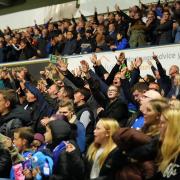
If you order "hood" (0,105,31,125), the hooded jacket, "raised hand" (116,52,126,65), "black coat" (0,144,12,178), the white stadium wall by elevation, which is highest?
the white stadium wall

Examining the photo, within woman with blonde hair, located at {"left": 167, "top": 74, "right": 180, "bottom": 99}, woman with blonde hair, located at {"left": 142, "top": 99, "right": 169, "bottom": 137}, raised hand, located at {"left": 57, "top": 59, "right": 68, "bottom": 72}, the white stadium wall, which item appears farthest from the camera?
the white stadium wall

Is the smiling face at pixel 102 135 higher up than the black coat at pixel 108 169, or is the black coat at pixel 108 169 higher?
the smiling face at pixel 102 135

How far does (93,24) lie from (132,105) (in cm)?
576

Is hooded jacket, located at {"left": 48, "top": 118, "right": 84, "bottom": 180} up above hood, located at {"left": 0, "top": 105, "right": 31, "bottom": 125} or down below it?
below

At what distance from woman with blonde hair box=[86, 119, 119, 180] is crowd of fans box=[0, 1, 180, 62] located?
5.31m

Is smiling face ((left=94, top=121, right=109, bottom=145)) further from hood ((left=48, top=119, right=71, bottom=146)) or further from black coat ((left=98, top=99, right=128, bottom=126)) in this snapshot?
black coat ((left=98, top=99, right=128, bottom=126))

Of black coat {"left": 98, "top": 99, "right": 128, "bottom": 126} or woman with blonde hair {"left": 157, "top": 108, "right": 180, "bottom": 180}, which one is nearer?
woman with blonde hair {"left": 157, "top": 108, "right": 180, "bottom": 180}

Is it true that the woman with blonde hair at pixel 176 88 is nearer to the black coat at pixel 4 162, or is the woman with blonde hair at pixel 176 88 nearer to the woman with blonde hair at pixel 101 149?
the woman with blonde hair at pixel 101 149

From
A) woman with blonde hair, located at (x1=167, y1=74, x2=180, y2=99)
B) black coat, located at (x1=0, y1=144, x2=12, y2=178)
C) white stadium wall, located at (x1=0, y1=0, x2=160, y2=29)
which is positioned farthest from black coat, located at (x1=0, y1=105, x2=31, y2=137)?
white stadium wall, located at (x1=0, y1=0, x2=160, y2=29)

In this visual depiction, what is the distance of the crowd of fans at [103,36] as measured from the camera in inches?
332

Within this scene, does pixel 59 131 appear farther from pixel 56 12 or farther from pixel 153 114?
pixel 56 12

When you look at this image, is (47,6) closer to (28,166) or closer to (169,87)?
(169,87)

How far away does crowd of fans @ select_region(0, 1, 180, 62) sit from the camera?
842cm

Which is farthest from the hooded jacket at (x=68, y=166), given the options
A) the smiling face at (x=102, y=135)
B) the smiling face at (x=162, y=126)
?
the smiling face at (x=162, y=126)
